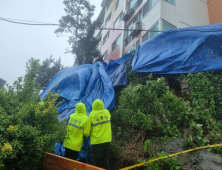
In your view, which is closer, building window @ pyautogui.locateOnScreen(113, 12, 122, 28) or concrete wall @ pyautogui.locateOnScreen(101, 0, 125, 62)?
concrete wall @ pyautogui.locateOnScreen(101, 0, 125, 62)

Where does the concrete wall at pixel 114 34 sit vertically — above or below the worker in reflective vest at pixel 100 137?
above

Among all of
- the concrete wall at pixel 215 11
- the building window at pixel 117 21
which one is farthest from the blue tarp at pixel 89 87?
the building window at pixel 117 21

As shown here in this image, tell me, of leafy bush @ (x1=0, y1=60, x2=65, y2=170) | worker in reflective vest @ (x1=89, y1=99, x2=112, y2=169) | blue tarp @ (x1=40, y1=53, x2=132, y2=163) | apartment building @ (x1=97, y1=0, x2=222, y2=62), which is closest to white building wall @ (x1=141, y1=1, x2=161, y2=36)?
apartment building @ (x1=97, y1=0, x2=222, y2=62)

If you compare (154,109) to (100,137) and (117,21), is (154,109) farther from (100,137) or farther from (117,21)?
(117,21)

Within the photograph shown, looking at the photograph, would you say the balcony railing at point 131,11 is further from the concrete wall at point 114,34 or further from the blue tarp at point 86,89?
the blue tarp at point 86,89

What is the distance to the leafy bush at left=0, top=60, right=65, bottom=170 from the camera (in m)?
2.61

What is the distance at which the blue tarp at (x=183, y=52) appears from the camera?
5650 millimetres

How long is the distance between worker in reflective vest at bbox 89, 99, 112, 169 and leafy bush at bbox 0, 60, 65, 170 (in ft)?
2.84

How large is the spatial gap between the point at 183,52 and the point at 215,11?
6.69 m

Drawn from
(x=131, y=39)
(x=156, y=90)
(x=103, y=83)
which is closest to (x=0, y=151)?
(x=156, y=90)

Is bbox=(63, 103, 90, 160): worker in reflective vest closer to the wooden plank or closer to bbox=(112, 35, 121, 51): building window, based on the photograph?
the wooden plank

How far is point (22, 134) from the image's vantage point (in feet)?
8.75

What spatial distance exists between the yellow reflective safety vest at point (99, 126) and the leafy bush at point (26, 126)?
2.83 ft

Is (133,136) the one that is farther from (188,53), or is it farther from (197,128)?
(188,53)
